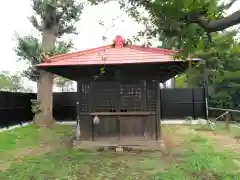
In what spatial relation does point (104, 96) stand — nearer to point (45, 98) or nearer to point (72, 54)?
point (72, 54)

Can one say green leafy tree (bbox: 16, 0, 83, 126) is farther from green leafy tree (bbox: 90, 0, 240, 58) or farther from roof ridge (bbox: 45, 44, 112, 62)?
green leafy tree (bbox: 90, 0, 240, 58)

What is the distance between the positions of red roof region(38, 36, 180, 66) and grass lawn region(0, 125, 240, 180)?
2.24 metres

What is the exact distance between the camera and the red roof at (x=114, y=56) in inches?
307

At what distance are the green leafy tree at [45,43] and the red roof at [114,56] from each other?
3.50 metres

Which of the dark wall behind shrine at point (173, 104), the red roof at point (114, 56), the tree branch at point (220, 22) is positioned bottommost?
the dark wall behind shrine at point (173, 104)

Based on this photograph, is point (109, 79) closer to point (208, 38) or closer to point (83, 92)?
point (83, 92)

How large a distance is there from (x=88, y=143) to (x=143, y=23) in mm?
4567

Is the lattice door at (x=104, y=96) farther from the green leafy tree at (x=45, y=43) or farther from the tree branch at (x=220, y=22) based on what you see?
the tree branch at (x=220, y=22)

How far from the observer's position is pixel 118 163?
677 cm

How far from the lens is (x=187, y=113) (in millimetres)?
15578

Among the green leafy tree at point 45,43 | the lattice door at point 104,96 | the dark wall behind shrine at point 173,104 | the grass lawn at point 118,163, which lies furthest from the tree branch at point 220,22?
the dark wall behind shrine at point 173,104

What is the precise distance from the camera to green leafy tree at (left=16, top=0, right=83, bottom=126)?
12062 millimetres

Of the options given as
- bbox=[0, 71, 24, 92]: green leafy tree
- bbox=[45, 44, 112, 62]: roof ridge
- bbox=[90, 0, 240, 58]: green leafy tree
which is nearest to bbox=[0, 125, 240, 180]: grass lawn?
bbox=[45, 44, 112, 62]: roof ridge

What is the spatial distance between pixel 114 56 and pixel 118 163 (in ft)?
9.32
